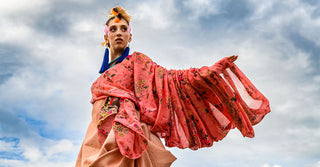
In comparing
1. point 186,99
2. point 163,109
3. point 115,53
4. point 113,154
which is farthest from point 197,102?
point 115,53

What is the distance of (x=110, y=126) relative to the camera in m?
3.16

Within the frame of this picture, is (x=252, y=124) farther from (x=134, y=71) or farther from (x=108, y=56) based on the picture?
(x=108, y=56)

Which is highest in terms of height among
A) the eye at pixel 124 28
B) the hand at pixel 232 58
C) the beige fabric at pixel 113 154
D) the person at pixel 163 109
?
the eye at pixel 124 28

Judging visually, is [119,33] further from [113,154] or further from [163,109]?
[113,154]

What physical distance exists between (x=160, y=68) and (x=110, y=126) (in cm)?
83

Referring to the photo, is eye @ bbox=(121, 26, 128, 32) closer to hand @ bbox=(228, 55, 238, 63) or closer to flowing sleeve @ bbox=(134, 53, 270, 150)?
flowing sleeve @ bbox=(134, 53, 270, 150)

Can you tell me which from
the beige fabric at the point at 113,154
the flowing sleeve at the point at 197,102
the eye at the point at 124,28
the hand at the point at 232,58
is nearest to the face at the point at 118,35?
the eye at the point at 124,28

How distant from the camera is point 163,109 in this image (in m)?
3.26

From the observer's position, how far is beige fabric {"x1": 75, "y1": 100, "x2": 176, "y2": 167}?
2.85 m

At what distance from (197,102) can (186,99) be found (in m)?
0.12

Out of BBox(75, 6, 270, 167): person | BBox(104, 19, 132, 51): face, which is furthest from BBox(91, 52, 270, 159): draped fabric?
BBox(104, 19, 132, 51): face

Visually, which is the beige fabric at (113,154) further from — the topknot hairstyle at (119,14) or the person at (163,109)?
the topknot hairstyle at (119,14)

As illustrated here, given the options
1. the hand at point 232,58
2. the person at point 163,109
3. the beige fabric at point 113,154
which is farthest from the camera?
the hand at point 232,58

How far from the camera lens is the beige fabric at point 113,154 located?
2.85 metres
